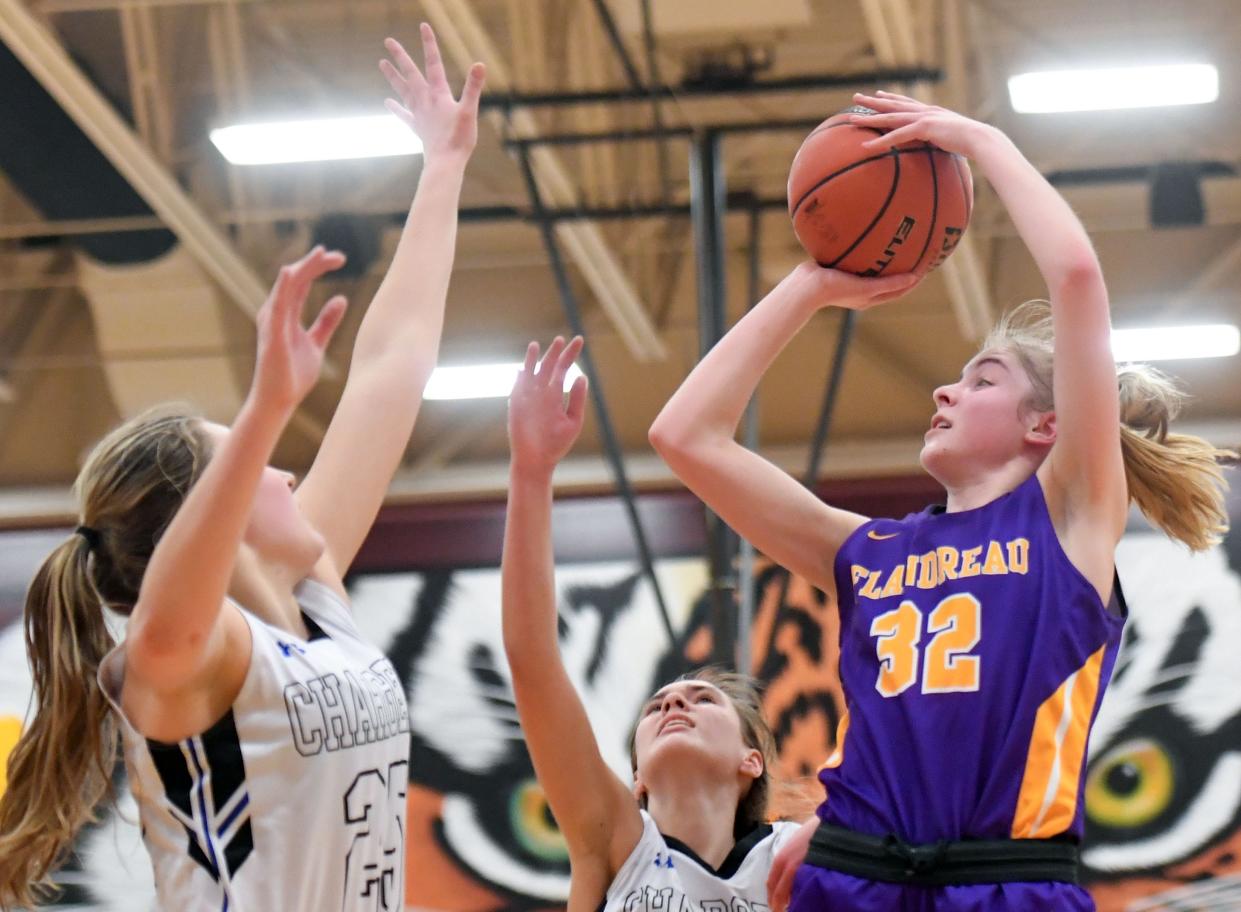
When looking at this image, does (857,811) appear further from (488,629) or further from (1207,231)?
(1207,231)

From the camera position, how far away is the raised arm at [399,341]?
287cm

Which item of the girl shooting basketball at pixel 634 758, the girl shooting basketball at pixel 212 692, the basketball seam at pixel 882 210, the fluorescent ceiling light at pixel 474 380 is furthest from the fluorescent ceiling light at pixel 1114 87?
the girl shooting basketball at pixel 212 692

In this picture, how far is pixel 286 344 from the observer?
2002mm

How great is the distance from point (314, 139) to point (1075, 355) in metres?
6.60

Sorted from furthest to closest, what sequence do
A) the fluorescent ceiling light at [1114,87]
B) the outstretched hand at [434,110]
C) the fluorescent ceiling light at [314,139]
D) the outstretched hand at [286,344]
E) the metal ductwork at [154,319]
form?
the metal ductwork at [154,319] < the fluorescent ceiling light at [314,139] < the fluorescent ceiling light at [1114,87] < the outstretched hand at [434,110] < the outstretched hand at [286,344]

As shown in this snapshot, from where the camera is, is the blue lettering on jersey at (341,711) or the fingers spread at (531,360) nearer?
the blue lettering on jersey at (341,711)

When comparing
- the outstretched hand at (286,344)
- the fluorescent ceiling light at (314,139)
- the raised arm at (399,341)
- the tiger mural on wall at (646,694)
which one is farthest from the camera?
the tiger mural on wall at (646,694)

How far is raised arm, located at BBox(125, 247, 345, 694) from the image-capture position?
200cm

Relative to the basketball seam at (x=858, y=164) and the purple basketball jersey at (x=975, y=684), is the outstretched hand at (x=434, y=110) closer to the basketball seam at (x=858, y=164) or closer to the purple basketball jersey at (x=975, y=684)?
the basketball seam at (x=858, y=164)

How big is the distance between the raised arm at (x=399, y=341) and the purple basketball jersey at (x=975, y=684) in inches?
33.2

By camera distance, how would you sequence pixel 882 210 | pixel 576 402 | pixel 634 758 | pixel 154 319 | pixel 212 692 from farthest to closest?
pixel 154 319 → pixel 634 758 → pixel 882 210 → pixel 576 402 → pixel 212 692

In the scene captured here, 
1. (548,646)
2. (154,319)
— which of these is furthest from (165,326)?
(548,646)

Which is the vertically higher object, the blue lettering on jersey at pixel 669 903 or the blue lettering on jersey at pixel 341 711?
the blue lettering on jersey at pixel 341 711

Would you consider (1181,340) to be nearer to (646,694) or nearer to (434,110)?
(646,694)
